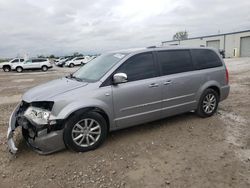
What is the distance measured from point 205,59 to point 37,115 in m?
3.88

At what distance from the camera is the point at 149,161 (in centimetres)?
383

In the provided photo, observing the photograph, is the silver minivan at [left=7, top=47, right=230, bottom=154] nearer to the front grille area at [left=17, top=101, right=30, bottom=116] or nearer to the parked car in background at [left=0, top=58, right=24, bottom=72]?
the front grille area at [left=17, top=101, right=30, bottom=116]

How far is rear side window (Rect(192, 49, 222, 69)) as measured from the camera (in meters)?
5.61

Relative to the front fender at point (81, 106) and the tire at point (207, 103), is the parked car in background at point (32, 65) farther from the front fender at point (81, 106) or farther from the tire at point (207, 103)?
the front fender at point (81, 106)

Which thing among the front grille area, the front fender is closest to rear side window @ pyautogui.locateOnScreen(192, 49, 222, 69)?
the front fender

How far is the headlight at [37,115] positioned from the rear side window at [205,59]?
134 inches

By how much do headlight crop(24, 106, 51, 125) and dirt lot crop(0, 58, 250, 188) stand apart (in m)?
0.62

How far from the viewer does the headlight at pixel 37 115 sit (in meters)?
3.88

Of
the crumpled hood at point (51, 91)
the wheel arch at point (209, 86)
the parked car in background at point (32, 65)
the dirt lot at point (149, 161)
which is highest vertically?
the crumpled hood at point (51, 91)

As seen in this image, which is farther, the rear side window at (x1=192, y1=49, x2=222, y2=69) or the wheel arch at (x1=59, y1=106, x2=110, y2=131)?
the rear side window at (x1=192, y1=49, x2=222, y2=69)

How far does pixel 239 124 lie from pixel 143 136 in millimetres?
2174

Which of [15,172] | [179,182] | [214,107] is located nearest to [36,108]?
[15,172]

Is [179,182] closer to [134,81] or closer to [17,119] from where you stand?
[134,81]

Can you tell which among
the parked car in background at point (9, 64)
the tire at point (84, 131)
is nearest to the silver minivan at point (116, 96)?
the tire at point (84, 131)
